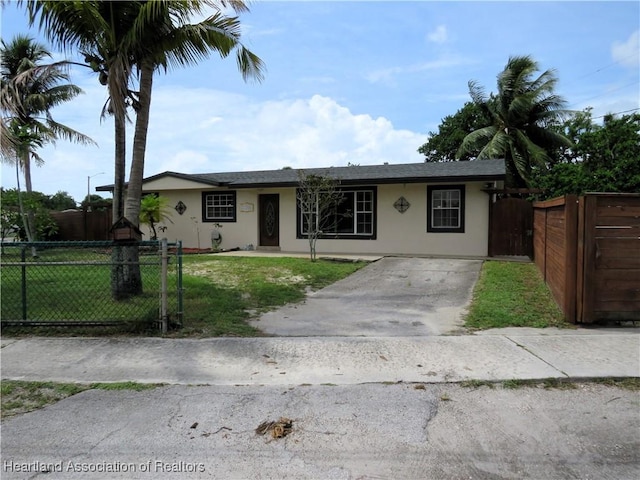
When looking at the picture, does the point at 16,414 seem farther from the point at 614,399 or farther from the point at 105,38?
the point at 105,38

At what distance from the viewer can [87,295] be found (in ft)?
25.9

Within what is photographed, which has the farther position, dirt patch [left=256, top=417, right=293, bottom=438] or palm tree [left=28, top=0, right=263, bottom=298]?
palm tree [left=28, top=0, right=263, bottom=298]

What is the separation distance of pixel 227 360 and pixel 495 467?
9.96 feet

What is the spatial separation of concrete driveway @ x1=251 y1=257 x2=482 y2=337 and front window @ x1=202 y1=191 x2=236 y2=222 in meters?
7.74

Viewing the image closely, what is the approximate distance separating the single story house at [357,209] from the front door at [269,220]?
4 cm

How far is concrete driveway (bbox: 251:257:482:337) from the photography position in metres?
6.45

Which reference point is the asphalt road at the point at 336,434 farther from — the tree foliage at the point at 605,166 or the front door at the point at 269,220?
the tree foliage at the point at 605,166

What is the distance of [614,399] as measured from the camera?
13.2 ft

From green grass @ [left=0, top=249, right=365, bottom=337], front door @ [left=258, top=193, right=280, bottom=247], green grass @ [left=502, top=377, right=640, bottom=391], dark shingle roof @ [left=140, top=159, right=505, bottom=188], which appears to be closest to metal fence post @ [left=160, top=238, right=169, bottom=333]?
green grass @ [left=0, top=249, right=365, bottom=337]

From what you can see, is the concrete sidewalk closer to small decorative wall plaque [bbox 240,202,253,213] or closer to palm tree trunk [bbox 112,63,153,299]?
palm tree trunk [bbox 112,63,153,299]

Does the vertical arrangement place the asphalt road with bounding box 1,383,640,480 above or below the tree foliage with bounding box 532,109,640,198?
below

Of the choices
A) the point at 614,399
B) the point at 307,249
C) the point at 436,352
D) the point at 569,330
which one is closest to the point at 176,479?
the point at 436,352

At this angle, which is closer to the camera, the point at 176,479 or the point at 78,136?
the point at 176,479

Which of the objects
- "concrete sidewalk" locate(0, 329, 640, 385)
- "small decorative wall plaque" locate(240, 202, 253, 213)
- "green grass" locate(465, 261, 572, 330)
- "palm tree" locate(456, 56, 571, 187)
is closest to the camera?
"concrete sidewalk" locate(0, 329, 640, 385)
